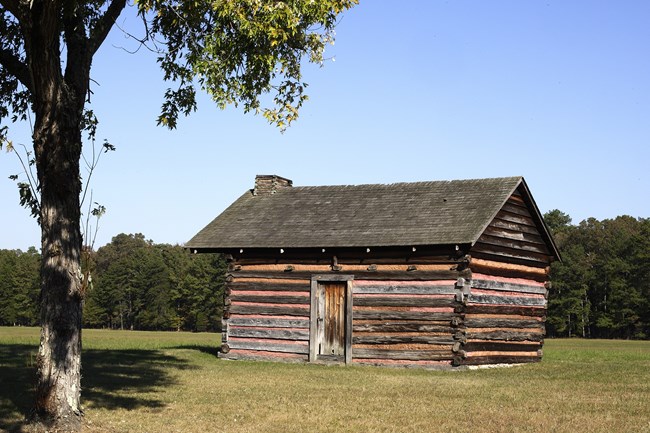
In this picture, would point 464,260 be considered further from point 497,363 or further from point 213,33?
point 213,33

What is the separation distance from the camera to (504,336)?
2562cm

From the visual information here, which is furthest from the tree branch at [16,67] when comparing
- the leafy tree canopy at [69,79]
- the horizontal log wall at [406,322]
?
the horizontal log wall at [406,322]

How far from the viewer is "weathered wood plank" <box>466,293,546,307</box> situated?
24.1 metres

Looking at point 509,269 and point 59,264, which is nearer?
point 59,264

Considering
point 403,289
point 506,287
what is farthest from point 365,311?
point 506,287

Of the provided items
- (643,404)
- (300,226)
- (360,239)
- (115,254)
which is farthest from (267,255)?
(115,254)

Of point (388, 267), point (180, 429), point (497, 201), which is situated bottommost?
point (180, 429)

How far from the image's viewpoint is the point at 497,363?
2533 centimetres

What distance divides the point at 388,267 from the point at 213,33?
1135 cm

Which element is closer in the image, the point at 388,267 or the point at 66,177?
the point at 66,177

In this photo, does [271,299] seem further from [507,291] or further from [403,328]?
[507,291]

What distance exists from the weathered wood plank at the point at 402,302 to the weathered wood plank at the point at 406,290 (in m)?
0.17

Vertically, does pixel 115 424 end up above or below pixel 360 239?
below

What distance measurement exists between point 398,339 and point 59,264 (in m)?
13.6
